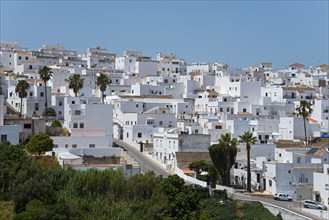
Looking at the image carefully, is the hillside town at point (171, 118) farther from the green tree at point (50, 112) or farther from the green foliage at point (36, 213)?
the green foliage at point (36, 213)

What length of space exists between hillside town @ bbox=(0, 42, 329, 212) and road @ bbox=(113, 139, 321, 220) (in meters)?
0.69

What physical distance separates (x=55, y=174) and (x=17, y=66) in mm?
52064

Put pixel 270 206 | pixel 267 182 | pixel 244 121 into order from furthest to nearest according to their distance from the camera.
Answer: pixel 244 121 → pixel 267 182 → pixel 270 206

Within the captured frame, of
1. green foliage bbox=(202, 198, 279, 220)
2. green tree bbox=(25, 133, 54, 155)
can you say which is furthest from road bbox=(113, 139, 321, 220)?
green tree bbox=(25, 133, 54, 155)

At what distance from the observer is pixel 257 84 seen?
71812 mm

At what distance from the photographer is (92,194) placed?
108 ft

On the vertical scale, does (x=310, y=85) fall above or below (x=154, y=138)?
above

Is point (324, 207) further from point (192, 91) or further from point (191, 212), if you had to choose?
point (192, 91)

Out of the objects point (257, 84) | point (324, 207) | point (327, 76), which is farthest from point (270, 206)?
point (327, 76)

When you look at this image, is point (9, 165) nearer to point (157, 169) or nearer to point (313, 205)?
point (157, 169)

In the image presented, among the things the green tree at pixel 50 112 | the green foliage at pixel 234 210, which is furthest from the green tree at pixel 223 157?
the green tree at pixel 50 112

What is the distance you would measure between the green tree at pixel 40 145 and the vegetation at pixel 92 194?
293 centimetres

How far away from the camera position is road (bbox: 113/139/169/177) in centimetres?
4569

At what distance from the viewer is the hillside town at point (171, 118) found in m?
42.3
